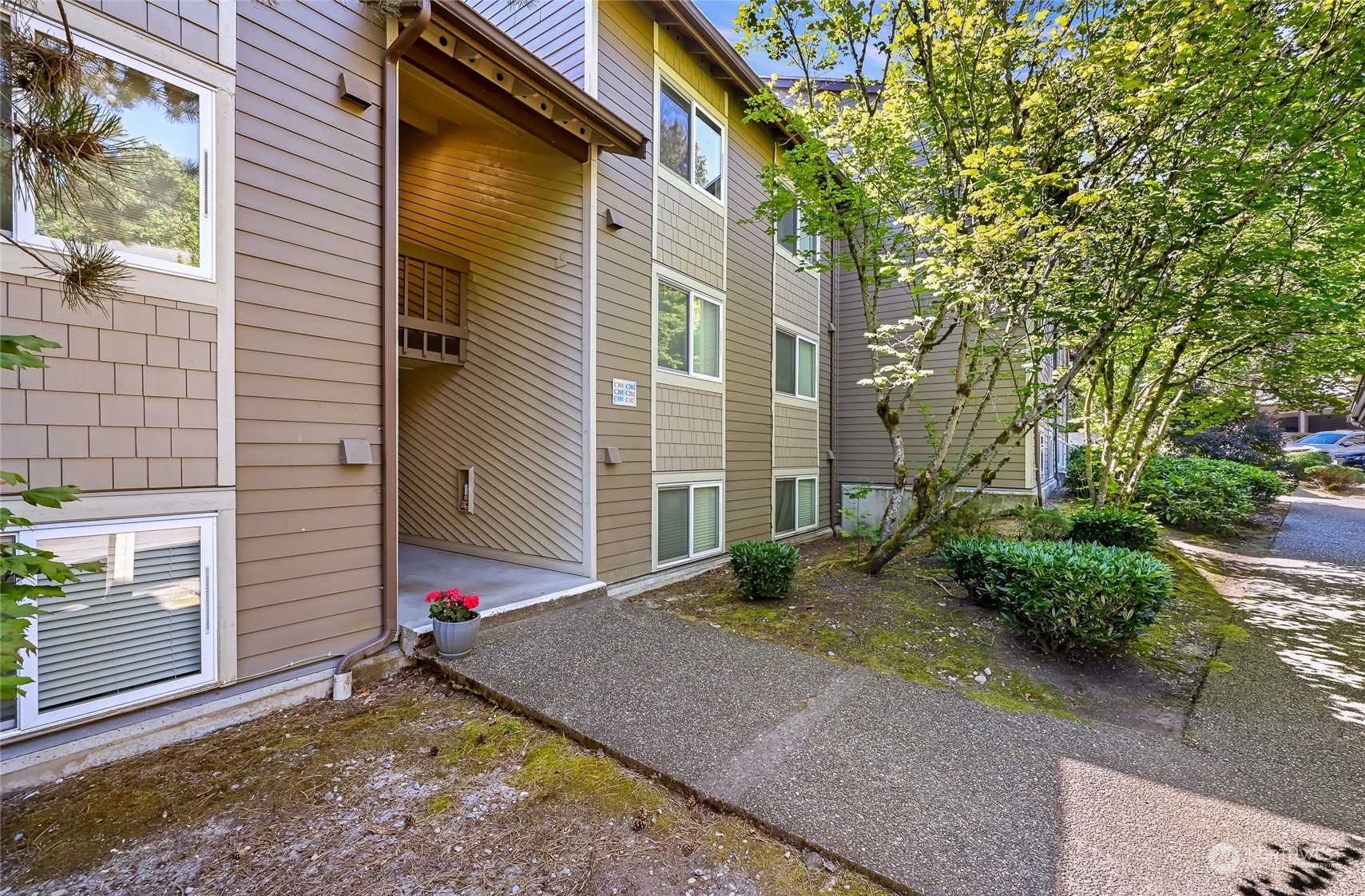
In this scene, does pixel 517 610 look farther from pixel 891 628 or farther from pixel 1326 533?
pixel 1326 533

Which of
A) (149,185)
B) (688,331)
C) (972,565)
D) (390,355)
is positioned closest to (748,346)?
(688,331)

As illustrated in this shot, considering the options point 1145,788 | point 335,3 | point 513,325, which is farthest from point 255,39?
point 1145,788

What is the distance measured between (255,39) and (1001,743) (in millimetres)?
6222

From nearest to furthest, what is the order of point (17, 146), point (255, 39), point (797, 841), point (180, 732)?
1. point (17, 146)
2. point (797, 841)
3. point (180, 732)
4. point (255, 39)

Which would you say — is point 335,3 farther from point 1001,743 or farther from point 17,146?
point 1001,743

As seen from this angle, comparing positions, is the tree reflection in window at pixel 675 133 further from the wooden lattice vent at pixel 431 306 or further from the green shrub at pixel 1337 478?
the green shrub at pixel 1337 478

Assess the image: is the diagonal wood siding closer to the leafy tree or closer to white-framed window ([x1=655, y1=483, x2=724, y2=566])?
white-framed window ([x1=655, y1=483, x2=724, y2=566])

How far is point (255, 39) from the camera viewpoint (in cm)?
351

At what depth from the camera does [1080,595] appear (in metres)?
4.46

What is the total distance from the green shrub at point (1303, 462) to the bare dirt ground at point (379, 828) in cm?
2123

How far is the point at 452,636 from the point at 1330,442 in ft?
111

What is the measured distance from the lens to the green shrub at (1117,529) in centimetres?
761

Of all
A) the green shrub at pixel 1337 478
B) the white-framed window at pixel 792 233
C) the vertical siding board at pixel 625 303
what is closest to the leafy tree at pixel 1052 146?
the vertical siding board at pixel 625 303

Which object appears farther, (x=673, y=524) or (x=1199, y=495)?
(x=1199, y=495)
